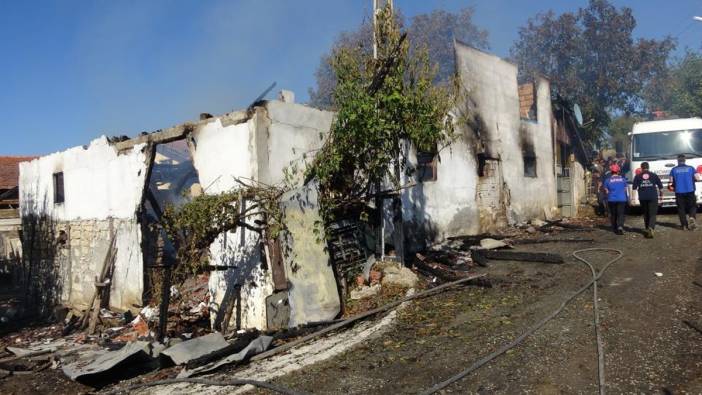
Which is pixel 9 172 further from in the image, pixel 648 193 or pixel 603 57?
pixel 603 57

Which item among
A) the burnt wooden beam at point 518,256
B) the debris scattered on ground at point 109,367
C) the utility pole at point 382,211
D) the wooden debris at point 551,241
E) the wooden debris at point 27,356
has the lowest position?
the wooden debris at point 27,356

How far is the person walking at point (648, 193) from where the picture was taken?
1027cm

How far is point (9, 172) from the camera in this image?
2144 centimetres

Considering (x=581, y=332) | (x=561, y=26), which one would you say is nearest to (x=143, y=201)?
(x=581, y=332)

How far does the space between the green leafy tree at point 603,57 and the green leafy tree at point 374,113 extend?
23.9 metres

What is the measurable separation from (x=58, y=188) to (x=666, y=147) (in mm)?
17879

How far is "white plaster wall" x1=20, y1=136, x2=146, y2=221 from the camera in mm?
10688

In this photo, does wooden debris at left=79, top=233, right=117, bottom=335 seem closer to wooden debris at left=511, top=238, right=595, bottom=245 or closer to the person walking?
wooden debris at left=511, top=238, right=595, bottom=245

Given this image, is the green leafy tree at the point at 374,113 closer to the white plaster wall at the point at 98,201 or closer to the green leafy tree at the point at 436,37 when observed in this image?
the white plaster wall at the point at 98,201

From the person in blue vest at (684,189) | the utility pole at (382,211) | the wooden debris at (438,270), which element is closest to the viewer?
the wooden debris at (438,270)

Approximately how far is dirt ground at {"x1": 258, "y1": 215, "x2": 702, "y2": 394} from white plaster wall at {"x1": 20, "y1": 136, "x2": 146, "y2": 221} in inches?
286

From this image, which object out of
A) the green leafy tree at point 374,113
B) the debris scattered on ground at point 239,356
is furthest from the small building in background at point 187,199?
the debris scattered on ground at point 239,356

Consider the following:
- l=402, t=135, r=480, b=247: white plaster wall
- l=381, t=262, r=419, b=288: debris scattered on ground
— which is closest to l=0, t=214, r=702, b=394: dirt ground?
l=381, t=262, r=419, b=288: debris scattered on ground

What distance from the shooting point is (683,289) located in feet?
21.7
